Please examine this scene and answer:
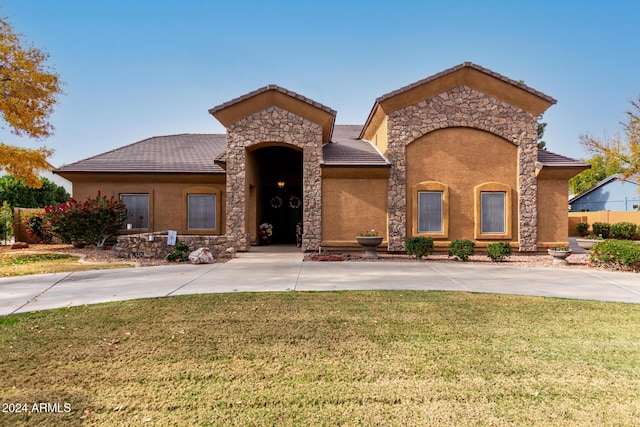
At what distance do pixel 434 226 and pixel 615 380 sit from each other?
38.8 ft

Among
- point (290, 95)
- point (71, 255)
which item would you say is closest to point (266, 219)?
point (290, 95)

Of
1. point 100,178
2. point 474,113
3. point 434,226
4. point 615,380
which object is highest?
point 474,113

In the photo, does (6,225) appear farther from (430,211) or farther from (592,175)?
(592,175)

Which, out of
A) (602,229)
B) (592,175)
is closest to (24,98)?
(602,229)

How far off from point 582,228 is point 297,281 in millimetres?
31115

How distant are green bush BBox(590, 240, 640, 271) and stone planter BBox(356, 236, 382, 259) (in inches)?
279

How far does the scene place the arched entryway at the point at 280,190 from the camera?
20308 millimetres

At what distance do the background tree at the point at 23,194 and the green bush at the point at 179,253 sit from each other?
83.3 feet

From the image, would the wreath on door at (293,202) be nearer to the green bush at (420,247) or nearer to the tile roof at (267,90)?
the tile roof at (267,90)

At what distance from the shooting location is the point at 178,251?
13.4 metres

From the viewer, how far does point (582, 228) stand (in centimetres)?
3106

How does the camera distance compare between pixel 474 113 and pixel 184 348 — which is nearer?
pixel 184 348

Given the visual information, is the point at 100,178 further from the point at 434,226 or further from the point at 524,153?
the point at 524,153

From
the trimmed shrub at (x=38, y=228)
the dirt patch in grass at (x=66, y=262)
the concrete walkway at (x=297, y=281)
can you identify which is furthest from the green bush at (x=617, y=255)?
the trimmed shrub at (x=38, y=228)
